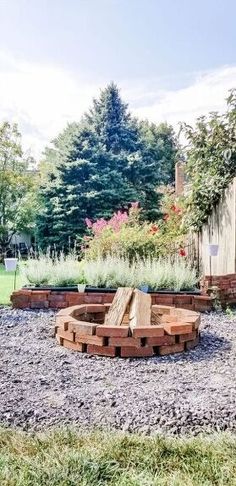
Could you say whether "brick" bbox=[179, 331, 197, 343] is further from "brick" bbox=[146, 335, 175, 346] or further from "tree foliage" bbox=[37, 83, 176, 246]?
"tree foliage" bbox=[37, 83, 176, 246]

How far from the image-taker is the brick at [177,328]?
3555 millimetres

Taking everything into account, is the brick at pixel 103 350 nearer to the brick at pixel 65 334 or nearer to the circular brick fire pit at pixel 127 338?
the circular brick fire pit at pixel 127 338

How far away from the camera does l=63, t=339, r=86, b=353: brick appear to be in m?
3.63

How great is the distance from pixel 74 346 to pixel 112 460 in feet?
6.39

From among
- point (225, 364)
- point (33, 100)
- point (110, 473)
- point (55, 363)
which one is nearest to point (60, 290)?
point (55, 363)

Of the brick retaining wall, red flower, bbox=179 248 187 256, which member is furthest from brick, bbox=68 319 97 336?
red flower, bbox=179 248 187 256

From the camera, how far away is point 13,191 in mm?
18406

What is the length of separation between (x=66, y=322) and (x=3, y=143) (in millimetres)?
15408

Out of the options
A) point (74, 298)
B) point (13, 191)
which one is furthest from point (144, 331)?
point (13, 191)

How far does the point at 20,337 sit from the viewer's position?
411cm

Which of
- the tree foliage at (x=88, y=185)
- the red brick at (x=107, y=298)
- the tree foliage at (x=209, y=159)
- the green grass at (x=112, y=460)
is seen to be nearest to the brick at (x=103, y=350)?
the green grass at (x=112, y=460)

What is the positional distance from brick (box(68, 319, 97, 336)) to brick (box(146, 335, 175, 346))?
0.45 m

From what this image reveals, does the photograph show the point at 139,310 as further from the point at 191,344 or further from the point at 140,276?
the point at 140,276

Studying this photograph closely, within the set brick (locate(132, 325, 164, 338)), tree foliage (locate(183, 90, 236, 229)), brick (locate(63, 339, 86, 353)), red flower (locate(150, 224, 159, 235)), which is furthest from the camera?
red flower (locate(150, 224, 159, 235))
